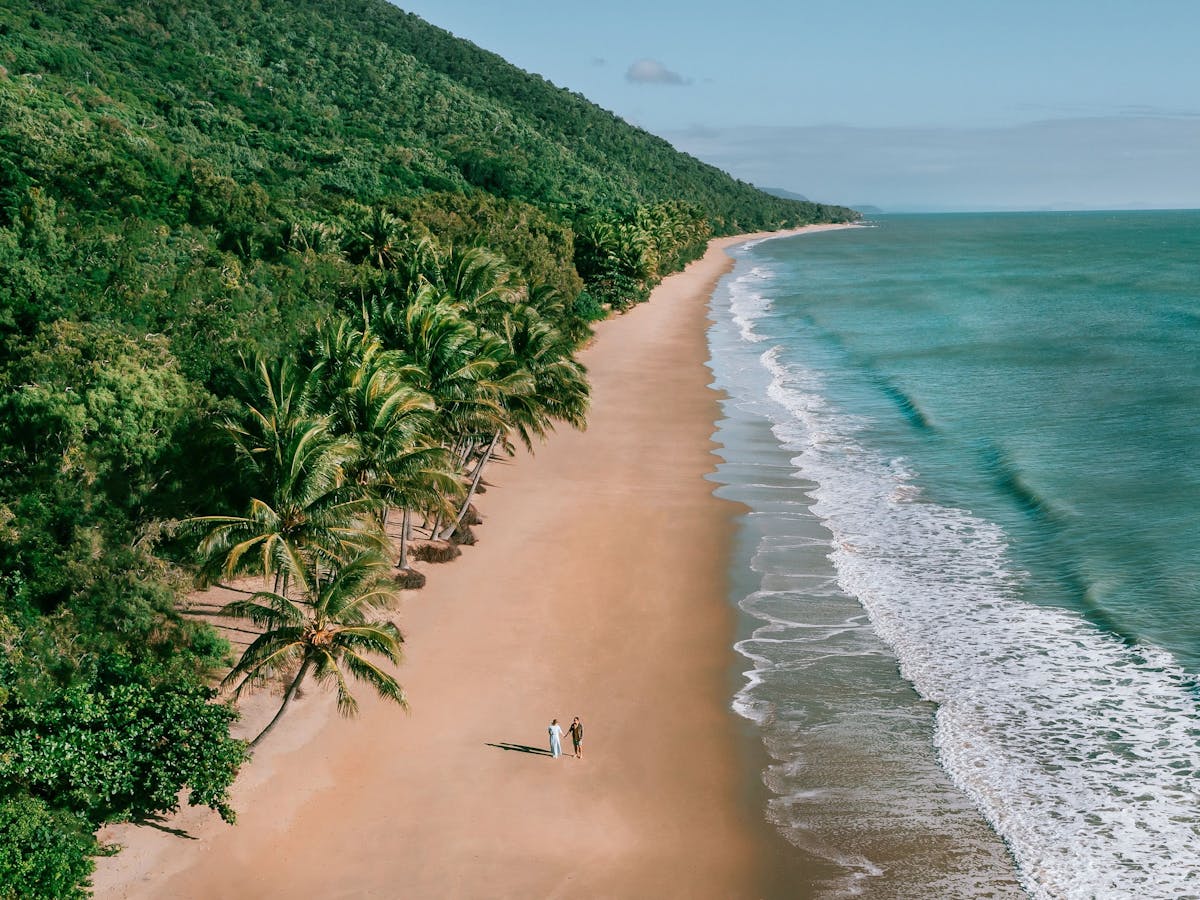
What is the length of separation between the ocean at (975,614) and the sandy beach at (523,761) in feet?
4.18

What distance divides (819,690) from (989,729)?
135 inches

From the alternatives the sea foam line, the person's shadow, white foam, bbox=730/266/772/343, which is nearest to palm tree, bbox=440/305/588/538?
the sea foam line

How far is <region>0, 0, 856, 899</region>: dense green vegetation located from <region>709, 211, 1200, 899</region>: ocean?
27.0 feet

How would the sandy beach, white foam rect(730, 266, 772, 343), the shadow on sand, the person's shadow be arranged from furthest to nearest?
white foam rect(730, 266, 772, 343) → the person's shadow → the shadow on sand → the sandy beach

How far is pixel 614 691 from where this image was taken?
70.9 ft

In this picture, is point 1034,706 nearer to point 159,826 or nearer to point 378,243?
point 159,826

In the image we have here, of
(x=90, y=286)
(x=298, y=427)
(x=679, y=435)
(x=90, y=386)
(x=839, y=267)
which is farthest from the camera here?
(x=839, y=267)

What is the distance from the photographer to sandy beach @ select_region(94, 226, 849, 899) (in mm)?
16047

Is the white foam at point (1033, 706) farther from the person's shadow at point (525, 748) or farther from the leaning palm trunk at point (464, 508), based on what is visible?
the leaning palm trunk at point (464, 508)

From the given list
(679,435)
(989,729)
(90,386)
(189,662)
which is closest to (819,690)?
(989,729)

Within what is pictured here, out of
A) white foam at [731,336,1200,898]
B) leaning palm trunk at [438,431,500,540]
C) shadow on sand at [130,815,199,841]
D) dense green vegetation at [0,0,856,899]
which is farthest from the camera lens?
leaning palm trunk at [438,431,500,540]

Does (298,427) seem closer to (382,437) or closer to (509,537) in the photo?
(382,437)

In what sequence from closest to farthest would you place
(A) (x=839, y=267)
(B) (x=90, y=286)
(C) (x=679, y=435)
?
1. (B) (x=90, y=286)
2. (C) (x=679, y=435)
3. (A) (x=839, y=267)

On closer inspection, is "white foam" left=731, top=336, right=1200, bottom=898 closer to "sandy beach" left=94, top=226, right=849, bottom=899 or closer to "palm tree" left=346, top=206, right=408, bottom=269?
"sandy beach" left=94, top=226, right=849, bottom=899
